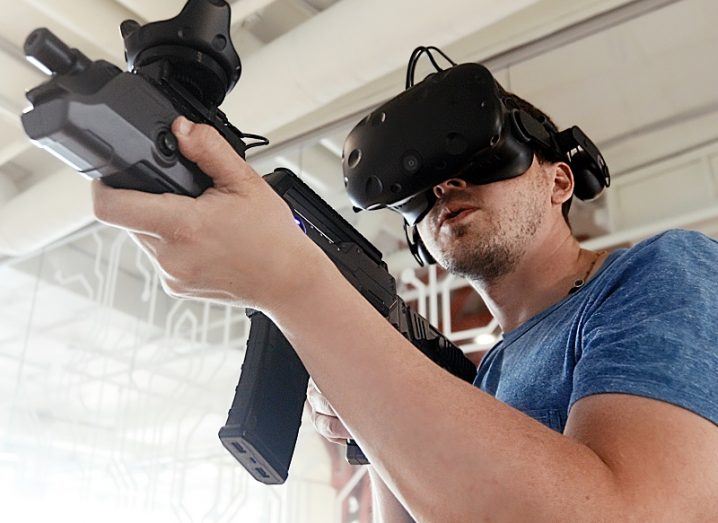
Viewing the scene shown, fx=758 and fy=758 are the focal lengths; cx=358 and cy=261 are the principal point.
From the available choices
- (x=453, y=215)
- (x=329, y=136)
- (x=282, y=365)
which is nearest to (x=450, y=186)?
(x=453, y=215)

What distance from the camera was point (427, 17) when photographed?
148 centimetres

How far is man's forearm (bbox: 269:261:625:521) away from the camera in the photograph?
17.9 inches

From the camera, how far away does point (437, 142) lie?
0.86 metres

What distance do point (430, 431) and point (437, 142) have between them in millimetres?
460

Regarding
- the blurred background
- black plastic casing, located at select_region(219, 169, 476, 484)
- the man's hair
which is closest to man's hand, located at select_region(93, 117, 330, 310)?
black plastic casing, located at select_region(219, 169, 476, 484)

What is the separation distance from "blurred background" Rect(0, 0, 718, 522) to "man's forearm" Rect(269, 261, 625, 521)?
1094mm

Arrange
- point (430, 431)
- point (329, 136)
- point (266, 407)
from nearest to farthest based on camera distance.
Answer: point (430, 431) < point (266, 407) < point (329, 136)

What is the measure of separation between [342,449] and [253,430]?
1.64 metres

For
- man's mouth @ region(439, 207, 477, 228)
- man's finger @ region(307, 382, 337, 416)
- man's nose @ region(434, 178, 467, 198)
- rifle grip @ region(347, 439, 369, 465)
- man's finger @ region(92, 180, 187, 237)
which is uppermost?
man's nose @ region(434, 178, 467, 198)

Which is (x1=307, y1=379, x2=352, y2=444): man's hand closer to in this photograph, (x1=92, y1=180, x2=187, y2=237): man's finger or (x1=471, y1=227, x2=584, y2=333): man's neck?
(x1=471, y1=227, x2=584, y2=333): man's neck

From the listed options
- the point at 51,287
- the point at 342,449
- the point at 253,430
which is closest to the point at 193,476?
the point at 342,449

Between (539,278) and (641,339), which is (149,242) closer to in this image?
(641,339)

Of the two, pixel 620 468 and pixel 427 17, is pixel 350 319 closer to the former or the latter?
pixel 620 468

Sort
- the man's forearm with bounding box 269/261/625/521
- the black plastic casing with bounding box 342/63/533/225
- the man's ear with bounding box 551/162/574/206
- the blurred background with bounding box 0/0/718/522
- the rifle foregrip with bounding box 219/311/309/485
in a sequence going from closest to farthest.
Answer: the man's forearm with bounding box 269/261/625/521 → the rifle foregrip with bounding box 219/311/309/485 → the black plastic casing with bounding box 342/63/533/225 → the man's ear with bounding box 551/162/574/206 → the blurred background with bounding box 0/0/718/522
